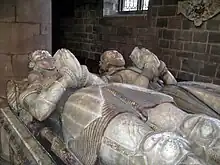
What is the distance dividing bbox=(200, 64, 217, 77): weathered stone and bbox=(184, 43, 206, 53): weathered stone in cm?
25

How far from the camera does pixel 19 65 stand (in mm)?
2811

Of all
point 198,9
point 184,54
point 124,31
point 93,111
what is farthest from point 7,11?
point 124,31

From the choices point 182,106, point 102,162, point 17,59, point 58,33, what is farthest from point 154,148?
point 58,33

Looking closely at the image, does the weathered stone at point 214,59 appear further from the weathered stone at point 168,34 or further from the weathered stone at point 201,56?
the weathered stone at point 168,34

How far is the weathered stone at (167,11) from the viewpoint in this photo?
4.37 m

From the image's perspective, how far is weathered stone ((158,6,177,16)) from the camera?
437 cm

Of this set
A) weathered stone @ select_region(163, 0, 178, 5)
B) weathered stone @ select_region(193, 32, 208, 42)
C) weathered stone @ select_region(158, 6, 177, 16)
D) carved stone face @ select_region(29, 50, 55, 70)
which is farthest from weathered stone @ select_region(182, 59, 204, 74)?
carved stone face @ select_region(29, 50, 55, 70)

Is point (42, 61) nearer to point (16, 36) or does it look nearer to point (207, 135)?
point (207, 135)

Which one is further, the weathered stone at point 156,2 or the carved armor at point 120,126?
the weathered stone at point 156,2

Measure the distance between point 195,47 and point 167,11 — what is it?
828mm

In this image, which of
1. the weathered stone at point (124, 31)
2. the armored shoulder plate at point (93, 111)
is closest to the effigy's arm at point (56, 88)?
the armored shoulder plate at point (93, 111)

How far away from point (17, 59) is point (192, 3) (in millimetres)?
2613

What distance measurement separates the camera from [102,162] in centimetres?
100

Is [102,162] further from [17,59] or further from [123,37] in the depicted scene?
[123,37]
